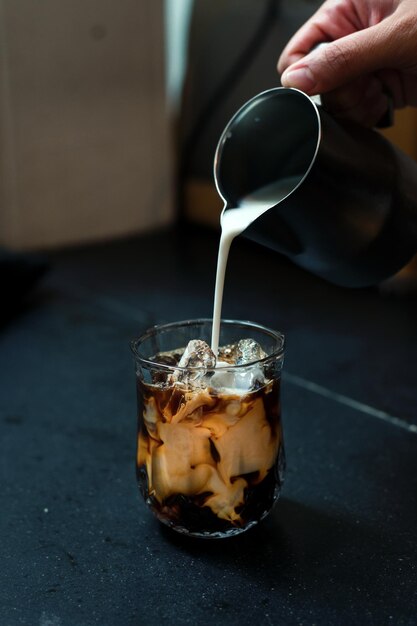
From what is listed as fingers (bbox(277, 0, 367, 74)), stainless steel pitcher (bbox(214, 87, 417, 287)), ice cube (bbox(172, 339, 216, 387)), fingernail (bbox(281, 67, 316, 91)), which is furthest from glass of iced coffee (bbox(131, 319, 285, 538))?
fingers (bbox(277, 0, 367, 74))

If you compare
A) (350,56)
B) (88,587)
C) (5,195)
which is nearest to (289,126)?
(350,56)

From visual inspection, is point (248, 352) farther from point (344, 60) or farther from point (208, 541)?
point (344, 60)

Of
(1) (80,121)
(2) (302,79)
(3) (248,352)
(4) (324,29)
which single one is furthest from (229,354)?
(1) (80,121)

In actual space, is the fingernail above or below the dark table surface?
above

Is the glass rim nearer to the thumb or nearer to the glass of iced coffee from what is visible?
the glass of iced coffee

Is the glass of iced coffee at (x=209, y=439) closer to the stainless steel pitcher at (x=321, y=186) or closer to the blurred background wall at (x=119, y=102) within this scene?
the stainless steel pitcher at (x=321, y=186)

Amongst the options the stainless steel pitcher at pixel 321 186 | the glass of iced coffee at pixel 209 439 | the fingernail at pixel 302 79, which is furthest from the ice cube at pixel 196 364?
the fingernail at pixel 302 79

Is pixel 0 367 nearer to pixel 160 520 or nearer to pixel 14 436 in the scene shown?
pixel 14 436
